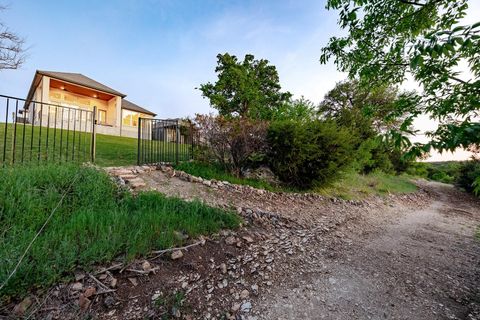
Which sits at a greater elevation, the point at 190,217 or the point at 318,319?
the point at 190,217

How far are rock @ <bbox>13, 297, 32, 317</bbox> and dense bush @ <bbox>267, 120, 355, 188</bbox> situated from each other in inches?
199

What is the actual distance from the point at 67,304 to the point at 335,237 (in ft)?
10.9

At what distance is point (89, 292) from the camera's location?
1.60 meters

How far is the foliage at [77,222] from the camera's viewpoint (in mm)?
1680

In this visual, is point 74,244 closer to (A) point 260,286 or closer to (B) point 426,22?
(A) point 260,286

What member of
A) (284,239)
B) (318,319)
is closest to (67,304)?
(318,319)

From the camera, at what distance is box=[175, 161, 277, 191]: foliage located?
5.56 m

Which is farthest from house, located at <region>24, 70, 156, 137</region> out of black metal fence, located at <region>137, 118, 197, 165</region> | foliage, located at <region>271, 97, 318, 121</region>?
foliage, located at <region>271, 97, 318, 121</region>

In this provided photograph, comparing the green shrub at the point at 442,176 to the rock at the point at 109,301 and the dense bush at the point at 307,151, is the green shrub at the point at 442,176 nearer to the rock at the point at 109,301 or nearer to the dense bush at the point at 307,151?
the dense bush at the point at 307,151

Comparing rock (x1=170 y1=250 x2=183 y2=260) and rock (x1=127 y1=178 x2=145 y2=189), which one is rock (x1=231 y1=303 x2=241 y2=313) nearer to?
rock (x1=170 y1=250 x2=183 y2=260)

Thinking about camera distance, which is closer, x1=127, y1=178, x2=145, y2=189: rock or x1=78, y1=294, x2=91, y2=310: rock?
x1=78, y1=294, x2=91, y2=310: rock

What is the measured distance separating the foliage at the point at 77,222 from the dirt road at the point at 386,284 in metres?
1.29

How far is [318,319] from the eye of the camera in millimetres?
1605

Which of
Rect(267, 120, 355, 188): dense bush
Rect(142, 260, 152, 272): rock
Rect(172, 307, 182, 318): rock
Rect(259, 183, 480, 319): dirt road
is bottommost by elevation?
Rect(259, 183, 480, 319): dirt road
